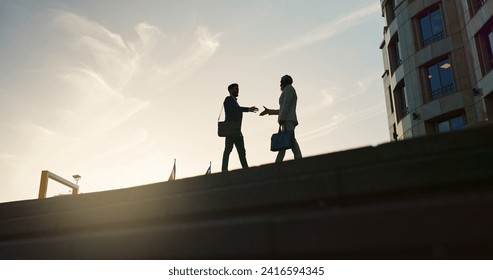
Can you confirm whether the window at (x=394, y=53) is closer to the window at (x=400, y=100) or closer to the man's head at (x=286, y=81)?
the window at (x=400, y=100)

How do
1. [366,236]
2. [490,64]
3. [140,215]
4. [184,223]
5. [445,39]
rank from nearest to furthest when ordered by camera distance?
[366,236]
[184,223]
[140,215]
[490,64]
[445,39]

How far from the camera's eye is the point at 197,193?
13.5ft

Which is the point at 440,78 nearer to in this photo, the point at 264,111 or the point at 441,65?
the point at 441,65

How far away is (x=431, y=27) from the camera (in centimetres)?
1912

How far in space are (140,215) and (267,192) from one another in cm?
153

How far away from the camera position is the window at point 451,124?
17.2m

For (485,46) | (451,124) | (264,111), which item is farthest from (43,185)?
(485,46)

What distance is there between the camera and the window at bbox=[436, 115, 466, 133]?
17.2m

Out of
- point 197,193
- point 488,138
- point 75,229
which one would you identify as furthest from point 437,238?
point 75,229

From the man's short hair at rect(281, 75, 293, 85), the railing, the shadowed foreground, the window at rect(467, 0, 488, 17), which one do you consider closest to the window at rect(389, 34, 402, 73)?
the window at rect(467, 0, 488, 17)

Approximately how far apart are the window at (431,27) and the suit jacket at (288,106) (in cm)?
1555

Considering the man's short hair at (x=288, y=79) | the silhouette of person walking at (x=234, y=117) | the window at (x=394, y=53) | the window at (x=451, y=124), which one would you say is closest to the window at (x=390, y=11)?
the window at (x=394, y=53)

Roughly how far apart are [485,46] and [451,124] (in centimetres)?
355

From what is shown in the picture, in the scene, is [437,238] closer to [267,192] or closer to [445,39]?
[267,192]
